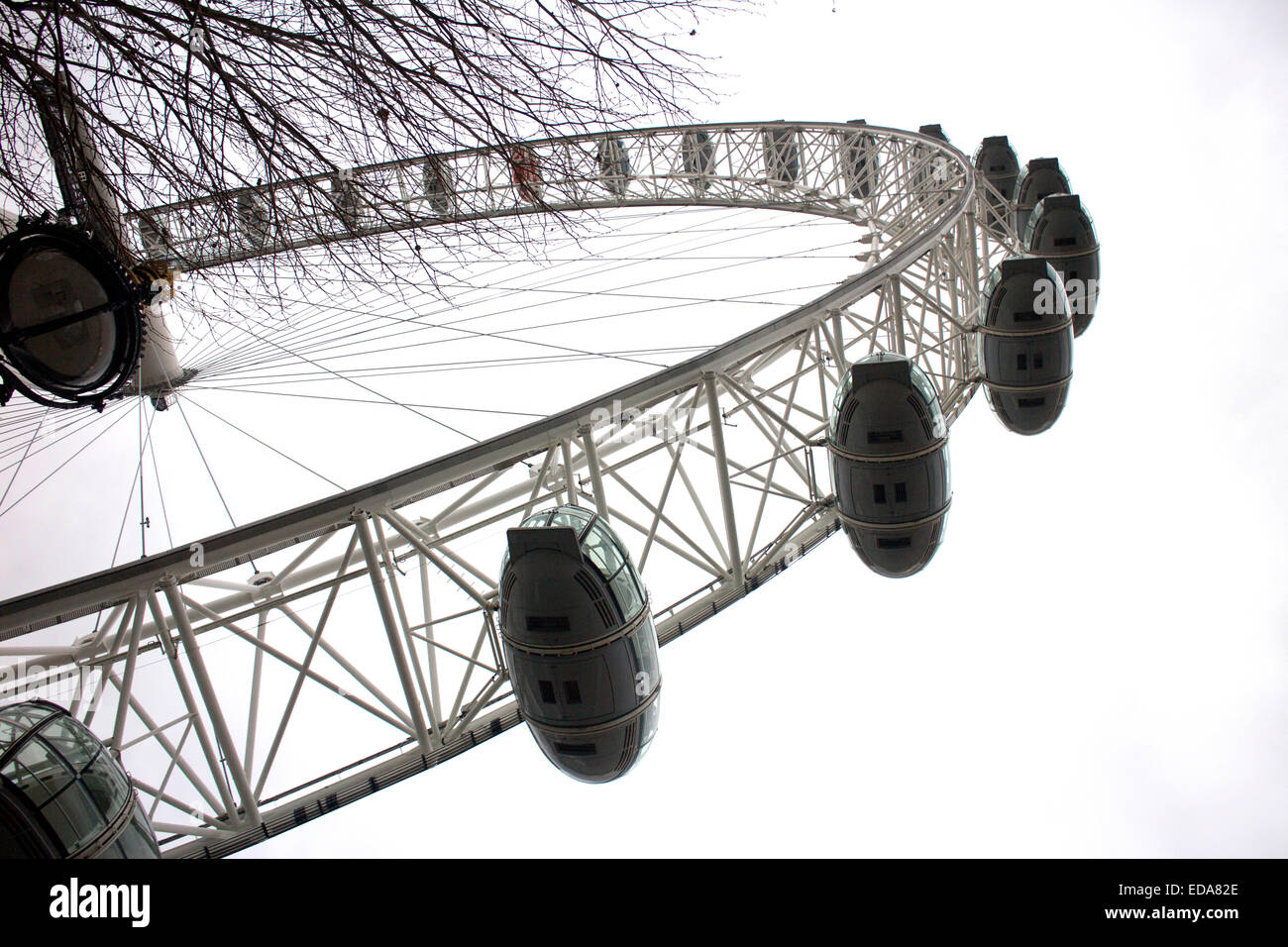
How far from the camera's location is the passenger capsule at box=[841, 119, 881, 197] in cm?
2666

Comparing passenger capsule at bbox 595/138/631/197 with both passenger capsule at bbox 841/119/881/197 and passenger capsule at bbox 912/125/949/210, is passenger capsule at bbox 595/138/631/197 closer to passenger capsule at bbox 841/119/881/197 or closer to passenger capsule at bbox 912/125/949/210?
passenger capsule at bbox 841/119/881/197

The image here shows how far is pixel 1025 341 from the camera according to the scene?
15688 millimetres

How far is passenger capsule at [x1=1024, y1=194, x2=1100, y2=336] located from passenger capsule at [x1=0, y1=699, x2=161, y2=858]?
20331 millimetres

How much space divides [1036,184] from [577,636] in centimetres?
2163

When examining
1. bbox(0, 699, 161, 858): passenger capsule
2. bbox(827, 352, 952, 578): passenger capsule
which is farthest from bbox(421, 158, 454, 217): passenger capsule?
bbox(827, 352, 952, 578): passenger capsule

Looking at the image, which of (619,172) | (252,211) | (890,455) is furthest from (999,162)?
(252,211)

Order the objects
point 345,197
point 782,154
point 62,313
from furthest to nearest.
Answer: point 782,154, point 345,197, point 62,313

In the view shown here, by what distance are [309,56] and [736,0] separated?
3.28 meters

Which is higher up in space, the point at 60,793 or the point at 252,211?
the point at 252,211

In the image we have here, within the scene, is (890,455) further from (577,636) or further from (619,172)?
(619,172)

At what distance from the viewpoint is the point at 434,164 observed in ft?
23.7

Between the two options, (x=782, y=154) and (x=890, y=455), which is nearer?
(x=890, y=455)
